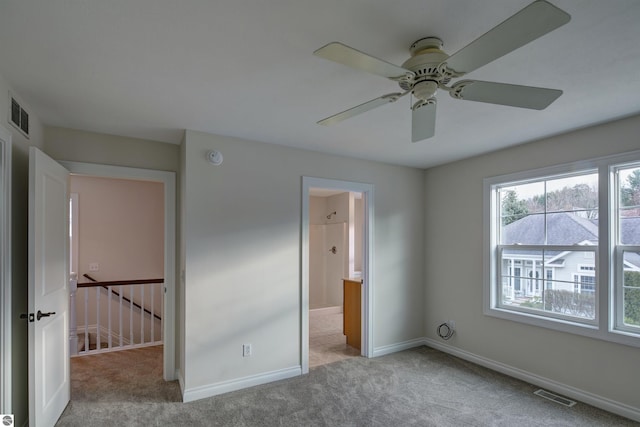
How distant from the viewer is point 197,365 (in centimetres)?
301

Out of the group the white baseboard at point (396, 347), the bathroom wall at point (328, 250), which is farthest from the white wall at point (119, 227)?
the white baseboard at point (396, 347)

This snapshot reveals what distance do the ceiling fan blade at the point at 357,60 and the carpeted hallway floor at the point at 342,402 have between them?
8.22ft

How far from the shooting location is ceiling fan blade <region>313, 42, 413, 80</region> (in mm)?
1275

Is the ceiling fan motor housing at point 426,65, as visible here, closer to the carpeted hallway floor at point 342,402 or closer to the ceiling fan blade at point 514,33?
the ceiling fan blade at point 514,33

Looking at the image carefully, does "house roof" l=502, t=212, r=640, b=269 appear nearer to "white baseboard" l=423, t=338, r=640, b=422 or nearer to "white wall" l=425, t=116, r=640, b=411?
"white wall" l=425, t=116, r=640, b=411

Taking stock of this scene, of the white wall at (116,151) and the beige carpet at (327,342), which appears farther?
the beige carpet at (327,342)

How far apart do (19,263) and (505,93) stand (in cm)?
324

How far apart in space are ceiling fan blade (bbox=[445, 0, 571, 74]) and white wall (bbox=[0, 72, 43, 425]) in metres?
2.69

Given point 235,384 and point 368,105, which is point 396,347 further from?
point 368,105

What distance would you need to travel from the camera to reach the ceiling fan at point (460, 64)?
1.14 metres

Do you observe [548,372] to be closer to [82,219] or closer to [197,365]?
→ [197,365]

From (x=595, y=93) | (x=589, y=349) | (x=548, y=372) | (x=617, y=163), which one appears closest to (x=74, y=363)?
(x=548, y=372)

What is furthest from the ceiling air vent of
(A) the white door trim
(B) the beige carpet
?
(B) the beige carpet

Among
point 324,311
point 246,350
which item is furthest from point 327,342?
point 324,311
